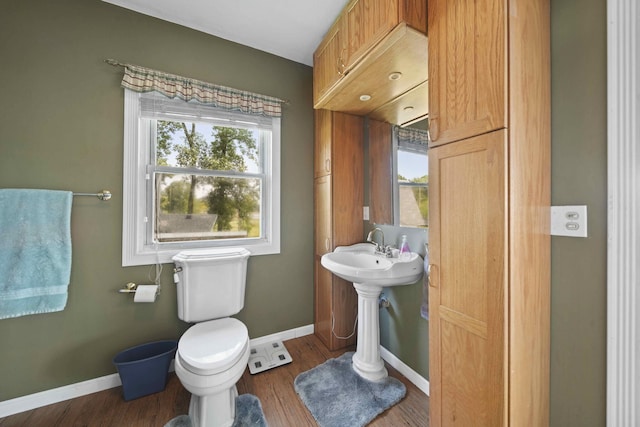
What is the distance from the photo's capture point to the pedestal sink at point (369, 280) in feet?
4.55

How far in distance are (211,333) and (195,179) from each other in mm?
1150

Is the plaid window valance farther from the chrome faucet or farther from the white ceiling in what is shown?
the chrome faucet

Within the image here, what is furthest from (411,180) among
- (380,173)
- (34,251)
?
(34,251)

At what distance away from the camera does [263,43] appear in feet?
6.47

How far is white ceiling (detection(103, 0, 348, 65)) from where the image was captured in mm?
1592

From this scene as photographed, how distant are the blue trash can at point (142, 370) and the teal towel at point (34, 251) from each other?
1.67 feet

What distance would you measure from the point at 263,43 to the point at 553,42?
6.21ft

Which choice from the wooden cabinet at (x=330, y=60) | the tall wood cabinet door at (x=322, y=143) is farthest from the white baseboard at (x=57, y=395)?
the wooden cabinet at (x=330, y=60)

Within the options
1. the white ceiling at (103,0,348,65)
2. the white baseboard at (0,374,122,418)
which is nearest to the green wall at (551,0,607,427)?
the white ceiling at (103,0,348,65)

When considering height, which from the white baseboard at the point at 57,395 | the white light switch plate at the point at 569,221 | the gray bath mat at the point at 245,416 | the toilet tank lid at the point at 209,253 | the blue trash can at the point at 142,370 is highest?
the white light switch plate at the point at 569,221

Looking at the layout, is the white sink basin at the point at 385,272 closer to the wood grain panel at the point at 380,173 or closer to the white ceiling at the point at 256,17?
the wood grain panel at the point at 380,173

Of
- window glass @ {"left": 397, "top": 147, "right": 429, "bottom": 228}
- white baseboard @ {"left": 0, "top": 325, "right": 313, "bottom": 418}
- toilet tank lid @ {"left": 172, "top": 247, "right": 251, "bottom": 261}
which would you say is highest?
window glass @ {"left": 397, "top": 147, "right": 429, "bottom": 228}

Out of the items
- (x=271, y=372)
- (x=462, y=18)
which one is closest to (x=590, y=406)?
(x=462, y=18)

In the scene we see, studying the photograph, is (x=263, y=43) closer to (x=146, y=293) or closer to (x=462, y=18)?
(x=462, y=18)
